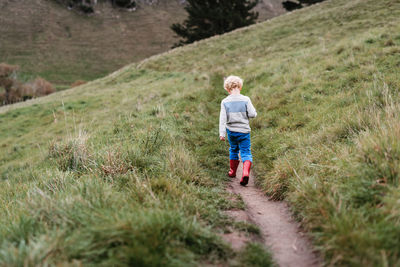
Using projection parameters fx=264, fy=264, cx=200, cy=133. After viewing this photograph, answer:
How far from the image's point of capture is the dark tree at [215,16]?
41.2m

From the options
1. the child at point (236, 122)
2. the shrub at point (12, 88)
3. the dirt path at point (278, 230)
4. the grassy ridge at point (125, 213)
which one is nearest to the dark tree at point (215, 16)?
the shrub at point (12, 88)

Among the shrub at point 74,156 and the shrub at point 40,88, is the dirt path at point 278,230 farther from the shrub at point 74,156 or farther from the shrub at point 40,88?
the shrub at point 40,88

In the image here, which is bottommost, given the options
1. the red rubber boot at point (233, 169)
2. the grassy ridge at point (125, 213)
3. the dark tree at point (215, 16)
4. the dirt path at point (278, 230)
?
the dirt path at point (278, 230)

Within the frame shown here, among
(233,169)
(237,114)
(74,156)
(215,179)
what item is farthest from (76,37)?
(215,179)

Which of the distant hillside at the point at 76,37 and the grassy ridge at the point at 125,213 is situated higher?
the distant hillside at the point at 76,37

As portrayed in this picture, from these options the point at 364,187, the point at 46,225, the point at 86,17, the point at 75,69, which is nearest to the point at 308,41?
the point at 364,187

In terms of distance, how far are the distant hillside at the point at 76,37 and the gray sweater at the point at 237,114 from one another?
5026cm

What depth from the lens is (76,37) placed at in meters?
63.5

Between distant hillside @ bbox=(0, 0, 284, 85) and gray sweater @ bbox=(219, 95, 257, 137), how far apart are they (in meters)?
50.3

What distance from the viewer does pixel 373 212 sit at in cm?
236

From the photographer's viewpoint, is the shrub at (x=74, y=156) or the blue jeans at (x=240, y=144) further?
the blue jeans at (x=240, y=144)

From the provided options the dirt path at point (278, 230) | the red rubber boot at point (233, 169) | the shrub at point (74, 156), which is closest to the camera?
the dirt path at point (278, 230)

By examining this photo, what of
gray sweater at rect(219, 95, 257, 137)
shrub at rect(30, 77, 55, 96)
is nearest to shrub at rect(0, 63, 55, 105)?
shrub at rect(30, 77, 55, 96)

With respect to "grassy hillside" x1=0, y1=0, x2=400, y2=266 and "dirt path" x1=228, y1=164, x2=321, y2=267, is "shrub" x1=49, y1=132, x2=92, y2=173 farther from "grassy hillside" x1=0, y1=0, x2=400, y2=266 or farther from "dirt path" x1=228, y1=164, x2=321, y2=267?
"dirt path" x1=228, y1=164, x2=321, y2=267
